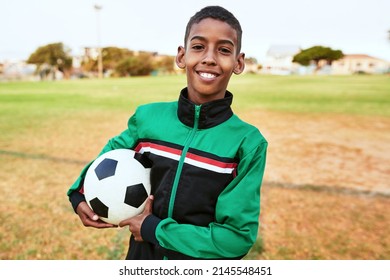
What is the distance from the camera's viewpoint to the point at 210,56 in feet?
4.45

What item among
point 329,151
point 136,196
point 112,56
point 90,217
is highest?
point 112,56

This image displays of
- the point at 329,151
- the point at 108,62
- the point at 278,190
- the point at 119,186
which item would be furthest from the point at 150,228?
the point at 108,62

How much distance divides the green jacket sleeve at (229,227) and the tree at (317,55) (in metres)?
2.83

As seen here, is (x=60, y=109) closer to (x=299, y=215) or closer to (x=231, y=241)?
(x=299, y=215)

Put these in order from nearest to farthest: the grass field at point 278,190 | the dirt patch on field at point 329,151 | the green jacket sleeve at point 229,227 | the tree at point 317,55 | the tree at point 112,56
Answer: the green jacket sleeve at point 229,227 < the grass field at point 278,190 < the tree at point 317,55 < the dirt patch on field at point 329,151 < the tree at point 112,56

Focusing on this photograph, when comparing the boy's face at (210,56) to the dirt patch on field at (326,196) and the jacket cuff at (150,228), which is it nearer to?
the jacket cuff at (150,228)

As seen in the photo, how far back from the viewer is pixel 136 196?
1.44 meters

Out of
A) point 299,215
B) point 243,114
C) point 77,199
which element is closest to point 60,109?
point 243,114

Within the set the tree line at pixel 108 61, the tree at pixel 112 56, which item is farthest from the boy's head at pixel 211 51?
the tree at pixel 112 56

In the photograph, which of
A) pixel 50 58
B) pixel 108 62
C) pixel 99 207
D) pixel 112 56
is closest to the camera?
pixel 99 207

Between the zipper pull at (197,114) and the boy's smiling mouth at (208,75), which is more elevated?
the boy's smiling mouth at (208,75)

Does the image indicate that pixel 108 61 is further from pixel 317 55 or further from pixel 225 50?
pixel 225 50

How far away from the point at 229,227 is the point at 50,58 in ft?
117

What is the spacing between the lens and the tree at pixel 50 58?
104ft
